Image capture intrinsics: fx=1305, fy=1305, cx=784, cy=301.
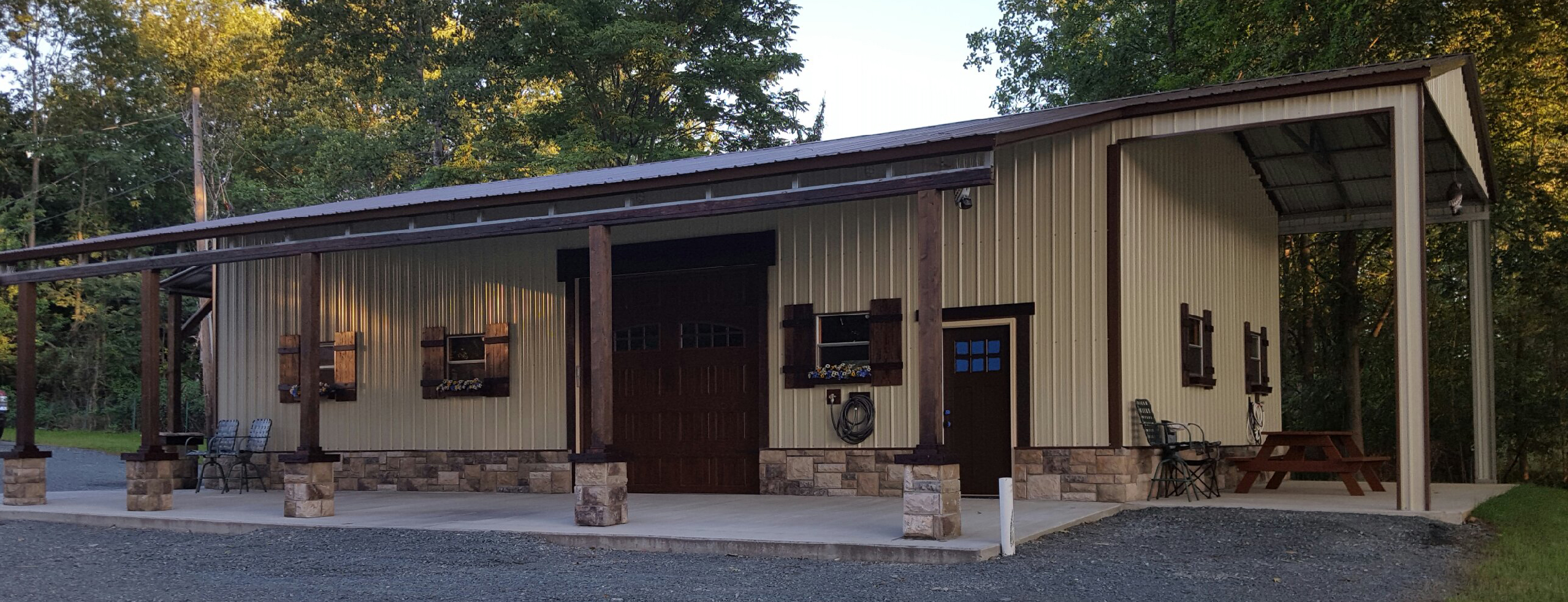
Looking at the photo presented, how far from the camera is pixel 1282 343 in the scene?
22.2 m

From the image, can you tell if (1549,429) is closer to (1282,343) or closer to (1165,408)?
(1282,343)

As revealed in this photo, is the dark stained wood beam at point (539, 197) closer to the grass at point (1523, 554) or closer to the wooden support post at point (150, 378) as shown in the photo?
the wooden support post at point (150, 378)

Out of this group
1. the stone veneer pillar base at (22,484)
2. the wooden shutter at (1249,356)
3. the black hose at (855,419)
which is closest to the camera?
the black hose at (855,419)

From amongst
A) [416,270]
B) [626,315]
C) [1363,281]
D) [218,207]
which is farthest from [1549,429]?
[218,207]

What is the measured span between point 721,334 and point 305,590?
247 inches

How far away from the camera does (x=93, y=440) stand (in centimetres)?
2627

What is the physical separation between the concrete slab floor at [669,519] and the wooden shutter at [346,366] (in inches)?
56.3

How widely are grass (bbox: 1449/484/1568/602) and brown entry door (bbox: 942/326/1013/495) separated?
12.7 ft

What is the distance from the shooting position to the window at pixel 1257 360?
15.0 m

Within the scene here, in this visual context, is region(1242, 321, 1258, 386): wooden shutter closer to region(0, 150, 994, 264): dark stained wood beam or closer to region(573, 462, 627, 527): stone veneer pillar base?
region(0, 150, 994, 264): dark stained wood beam

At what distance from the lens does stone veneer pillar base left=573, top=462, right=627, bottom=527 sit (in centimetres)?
973

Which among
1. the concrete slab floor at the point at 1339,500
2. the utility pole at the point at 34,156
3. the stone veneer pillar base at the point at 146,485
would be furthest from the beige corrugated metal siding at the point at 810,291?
the utility pole at the point at 34,156

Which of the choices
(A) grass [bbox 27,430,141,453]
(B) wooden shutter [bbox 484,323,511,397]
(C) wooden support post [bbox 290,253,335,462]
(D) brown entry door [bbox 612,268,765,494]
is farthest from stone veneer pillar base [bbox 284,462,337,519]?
(A) grass [bbox 27,430,141,453]

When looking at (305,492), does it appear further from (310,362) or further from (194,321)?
(194,321)
